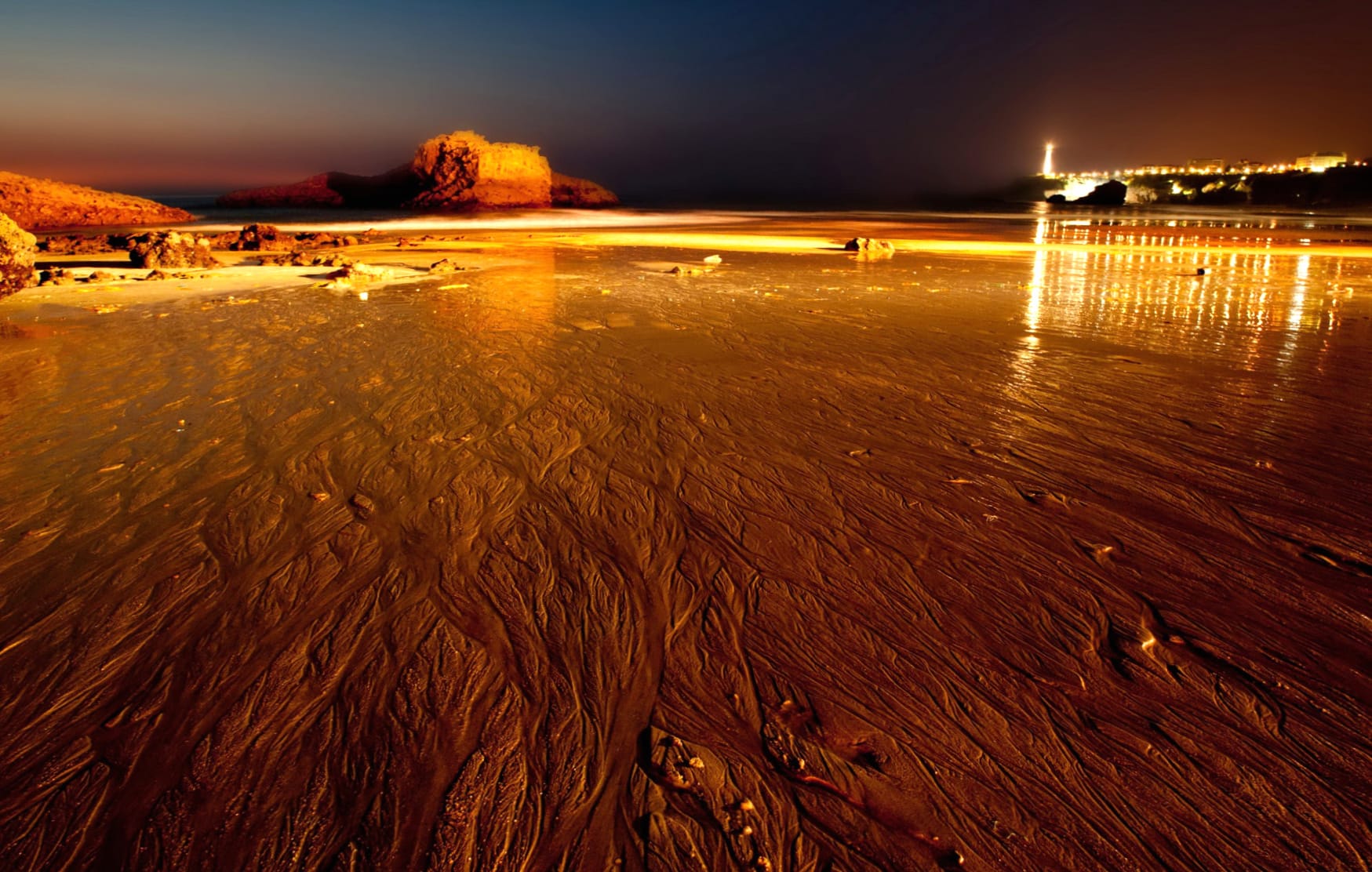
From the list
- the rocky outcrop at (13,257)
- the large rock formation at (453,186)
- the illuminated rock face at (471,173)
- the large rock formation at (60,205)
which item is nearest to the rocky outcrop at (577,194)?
the large rock formation at (453,186)

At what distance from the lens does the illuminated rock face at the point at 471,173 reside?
59.5m

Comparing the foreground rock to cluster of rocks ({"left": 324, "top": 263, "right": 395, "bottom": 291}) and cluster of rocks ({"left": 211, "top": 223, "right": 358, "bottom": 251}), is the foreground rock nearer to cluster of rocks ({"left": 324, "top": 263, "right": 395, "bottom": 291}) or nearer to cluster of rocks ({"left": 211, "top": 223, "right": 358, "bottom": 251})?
cluster of rocks ({"left": 324, "top": 263, "right": 395, "bottom": 291})

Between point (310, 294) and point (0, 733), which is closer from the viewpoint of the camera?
point (0, 733)

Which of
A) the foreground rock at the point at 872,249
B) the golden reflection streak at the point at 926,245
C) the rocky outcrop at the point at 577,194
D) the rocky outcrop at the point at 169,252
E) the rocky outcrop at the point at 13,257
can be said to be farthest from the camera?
the rocky outcrop at the point at 577,194

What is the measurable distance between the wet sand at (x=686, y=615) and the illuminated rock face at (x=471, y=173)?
198ft

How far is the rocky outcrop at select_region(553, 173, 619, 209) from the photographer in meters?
69.4

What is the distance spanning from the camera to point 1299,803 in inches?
65.1

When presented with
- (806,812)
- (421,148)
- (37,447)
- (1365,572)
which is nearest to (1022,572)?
(1365,572)

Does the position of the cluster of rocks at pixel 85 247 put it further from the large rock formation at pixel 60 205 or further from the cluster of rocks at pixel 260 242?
the large rock formation at pixel 60 205

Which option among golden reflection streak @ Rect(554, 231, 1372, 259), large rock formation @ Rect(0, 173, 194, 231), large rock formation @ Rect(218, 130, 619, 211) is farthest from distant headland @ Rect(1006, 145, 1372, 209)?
large rock formation @ Rect(0, 173, 194, 231)

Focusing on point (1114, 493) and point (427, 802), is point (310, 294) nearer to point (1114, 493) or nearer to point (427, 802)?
point (427, 802)

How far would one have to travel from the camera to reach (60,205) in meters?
29.7

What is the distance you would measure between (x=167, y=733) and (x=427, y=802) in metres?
0.91

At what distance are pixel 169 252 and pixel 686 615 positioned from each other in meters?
13.7
